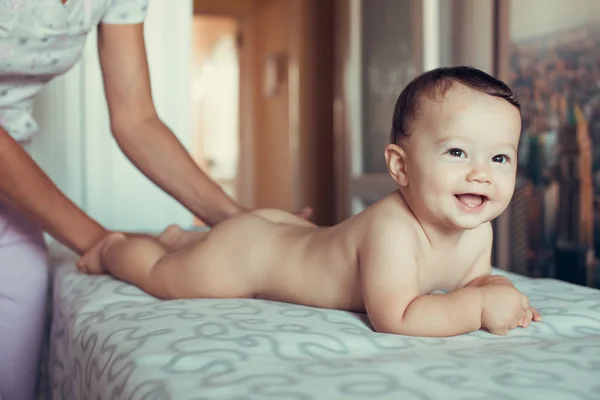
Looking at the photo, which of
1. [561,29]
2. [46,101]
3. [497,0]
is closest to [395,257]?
[46,101]

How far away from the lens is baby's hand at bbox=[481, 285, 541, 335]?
0.80 m

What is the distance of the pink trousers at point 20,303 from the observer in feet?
4.08

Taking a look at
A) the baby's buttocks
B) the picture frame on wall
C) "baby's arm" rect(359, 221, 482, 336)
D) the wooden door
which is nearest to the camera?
"baby's arm" rect(359, 221, 482, 336)

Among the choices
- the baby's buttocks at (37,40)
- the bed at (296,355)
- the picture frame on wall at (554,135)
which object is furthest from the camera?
the picture frame on wall at (554,135)

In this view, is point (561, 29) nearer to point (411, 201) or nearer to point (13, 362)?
point (411, 201)

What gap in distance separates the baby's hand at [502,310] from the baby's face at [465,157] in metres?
0.09

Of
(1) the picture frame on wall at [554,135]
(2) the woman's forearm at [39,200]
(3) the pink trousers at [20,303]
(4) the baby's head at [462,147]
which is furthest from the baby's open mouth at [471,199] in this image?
(1) the picture frame on wall at [554,135]

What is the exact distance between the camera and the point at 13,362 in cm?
124

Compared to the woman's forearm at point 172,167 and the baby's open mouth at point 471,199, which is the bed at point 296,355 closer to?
the baby's open mouth at point 471,199

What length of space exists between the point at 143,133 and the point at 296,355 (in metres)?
0.79

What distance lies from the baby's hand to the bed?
0.05ft

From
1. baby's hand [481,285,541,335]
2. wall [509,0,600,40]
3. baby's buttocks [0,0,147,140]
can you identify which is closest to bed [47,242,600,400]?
baby's hand [481,285,541,335]

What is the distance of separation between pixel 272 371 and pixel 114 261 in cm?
60

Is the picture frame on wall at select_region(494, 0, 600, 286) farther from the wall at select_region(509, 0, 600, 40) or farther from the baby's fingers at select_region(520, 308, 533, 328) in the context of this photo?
the baby's fingers at select_region(520, 308, 533, 328)
